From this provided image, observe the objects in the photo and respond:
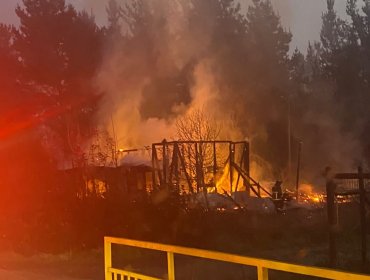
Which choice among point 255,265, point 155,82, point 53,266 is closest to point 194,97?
point 155,82

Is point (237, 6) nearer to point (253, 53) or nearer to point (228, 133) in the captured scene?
point (253, 53)

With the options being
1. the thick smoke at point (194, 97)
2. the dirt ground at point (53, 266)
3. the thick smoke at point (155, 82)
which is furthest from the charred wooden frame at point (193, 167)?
the thick smoke at point (155, 82)

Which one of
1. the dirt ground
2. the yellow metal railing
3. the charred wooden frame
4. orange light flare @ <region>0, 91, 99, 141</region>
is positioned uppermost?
orange light flare @ <region>0, 91, 99, 141</region>

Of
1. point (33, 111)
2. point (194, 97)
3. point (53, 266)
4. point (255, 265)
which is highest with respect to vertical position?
point (194, 97)

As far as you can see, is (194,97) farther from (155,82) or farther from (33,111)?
(33,111)

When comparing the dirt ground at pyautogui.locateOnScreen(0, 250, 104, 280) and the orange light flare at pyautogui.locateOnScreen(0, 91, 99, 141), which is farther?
the orange light flare at pyautogui.locateOnScreen(0, 91, 99, 141)

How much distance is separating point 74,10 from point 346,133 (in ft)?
66.7

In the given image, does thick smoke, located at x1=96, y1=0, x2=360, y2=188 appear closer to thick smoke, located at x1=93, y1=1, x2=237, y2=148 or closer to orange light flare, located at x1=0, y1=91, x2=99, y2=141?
thick smoke, located at x1=93, y1=1, x2=237, y2=148

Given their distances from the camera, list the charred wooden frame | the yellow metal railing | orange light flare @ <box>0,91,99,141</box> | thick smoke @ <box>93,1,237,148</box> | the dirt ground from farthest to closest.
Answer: orange light flare @ <box>0,91,99,141</box>
thick smoke @ <box>93,1,237,148</box>
the charred wooden frame
the dirt ground
the yellow metal railing

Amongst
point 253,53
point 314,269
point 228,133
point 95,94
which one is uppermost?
point 253,53

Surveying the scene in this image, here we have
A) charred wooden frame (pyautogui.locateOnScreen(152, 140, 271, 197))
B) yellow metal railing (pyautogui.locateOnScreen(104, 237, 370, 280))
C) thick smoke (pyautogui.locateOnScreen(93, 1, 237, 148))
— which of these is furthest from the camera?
thick smoke (pyautogui.locateOnScreen(93, 1, 237, 148))

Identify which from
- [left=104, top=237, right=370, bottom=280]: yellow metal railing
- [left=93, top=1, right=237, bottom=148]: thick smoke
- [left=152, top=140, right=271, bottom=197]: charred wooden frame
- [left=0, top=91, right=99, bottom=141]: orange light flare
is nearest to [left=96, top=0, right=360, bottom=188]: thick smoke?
[left=93, top=1, right=237, bottom=148]: thick smoke

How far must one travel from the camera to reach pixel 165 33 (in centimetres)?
3828

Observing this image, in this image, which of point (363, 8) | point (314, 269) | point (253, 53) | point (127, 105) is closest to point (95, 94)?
point (127, 105)
